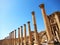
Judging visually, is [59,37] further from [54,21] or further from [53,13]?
[53,13]

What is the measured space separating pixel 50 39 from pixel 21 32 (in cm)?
2007

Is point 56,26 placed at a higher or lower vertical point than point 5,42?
higher

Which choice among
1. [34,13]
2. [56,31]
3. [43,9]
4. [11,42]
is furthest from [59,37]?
[11,42]

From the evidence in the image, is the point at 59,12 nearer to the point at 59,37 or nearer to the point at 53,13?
the point at 53,13

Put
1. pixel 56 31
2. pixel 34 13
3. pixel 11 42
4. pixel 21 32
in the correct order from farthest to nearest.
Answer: pixel 11 42, pixel 21 32, pixel 56 31, pixel 34 13

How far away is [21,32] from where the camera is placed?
32.8 meters

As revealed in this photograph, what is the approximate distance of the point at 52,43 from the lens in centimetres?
1284

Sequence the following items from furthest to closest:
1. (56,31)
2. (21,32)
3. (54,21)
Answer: (21,32), (54,21), (56,31)

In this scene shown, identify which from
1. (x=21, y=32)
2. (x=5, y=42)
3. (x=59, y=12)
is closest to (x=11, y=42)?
(x=5, y=42)

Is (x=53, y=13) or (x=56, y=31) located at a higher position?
(x=53, y=13)

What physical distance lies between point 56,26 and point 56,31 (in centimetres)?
170

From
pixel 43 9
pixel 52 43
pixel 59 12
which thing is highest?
pixel 59 12

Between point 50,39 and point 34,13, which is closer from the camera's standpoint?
point 50,39

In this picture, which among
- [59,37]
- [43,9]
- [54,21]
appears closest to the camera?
[43,9]
